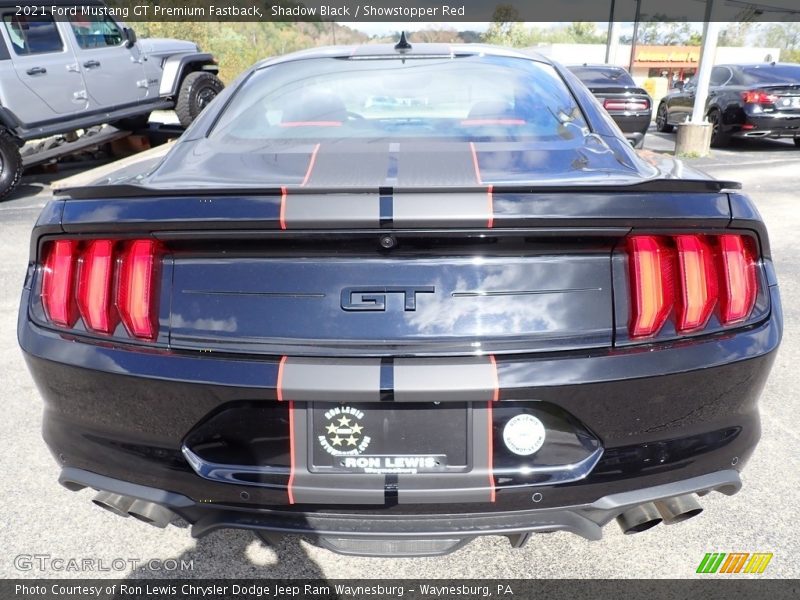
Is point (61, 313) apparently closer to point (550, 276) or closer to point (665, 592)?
point (550, 276)

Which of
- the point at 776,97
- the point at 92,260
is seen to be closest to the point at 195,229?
the point at 92,260

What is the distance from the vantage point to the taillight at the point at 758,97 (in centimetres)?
1070

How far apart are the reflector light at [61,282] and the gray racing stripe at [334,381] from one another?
645 millimetres

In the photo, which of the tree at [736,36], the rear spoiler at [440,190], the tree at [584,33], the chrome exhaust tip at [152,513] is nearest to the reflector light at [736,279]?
the rear spoiler at [440,190]

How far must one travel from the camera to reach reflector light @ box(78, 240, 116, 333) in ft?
5.14

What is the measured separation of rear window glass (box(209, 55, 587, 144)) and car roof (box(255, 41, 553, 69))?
6 cm

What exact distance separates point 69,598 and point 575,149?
6.85 ft

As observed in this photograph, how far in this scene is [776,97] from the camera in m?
10.7

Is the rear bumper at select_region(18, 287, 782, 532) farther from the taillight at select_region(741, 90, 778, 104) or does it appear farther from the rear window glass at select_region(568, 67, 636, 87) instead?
the taillight at select_region(741, 90, 778, 104)

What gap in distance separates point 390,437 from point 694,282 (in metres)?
0.83

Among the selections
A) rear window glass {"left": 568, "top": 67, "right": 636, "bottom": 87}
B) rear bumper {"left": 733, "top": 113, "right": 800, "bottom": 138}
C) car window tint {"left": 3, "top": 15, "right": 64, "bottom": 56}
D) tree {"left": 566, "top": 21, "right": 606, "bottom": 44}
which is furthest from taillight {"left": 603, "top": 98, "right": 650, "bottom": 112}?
tree {"left": 566, "top": 21, "right": 606, "bottom": 44}

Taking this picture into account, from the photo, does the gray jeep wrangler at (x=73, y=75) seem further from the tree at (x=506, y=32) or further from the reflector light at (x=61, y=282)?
the tree at (x=506, y=32)

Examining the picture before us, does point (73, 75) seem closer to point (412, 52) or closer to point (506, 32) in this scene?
point (412, 52)

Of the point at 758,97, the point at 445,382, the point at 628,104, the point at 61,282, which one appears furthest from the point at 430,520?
the point at 758,97
